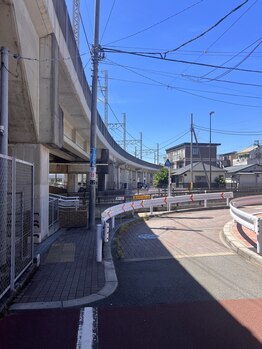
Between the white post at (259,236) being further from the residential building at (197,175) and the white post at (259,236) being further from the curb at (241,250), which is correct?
the residential building at (197,175)

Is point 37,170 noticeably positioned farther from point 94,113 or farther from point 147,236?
point 94,113

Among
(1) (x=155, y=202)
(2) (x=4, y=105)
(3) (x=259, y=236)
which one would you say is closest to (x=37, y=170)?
A: (2) (x=4, y=105)

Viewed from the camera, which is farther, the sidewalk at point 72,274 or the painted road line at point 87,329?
the sidewalk at point 72,274

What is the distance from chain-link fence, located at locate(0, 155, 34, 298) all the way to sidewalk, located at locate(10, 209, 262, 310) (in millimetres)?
351

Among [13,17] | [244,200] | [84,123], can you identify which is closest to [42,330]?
[13,17]

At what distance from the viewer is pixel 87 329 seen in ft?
16.6

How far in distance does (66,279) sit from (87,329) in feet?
8.56

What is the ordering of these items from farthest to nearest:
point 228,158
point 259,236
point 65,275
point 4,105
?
point 228,158 → point 259,236 → point 4,105 → point 65,275

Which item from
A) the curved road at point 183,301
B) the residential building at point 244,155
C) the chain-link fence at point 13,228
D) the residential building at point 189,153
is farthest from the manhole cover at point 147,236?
the residential building at point 189,153

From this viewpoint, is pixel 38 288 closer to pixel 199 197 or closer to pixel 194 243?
pixel 194 243

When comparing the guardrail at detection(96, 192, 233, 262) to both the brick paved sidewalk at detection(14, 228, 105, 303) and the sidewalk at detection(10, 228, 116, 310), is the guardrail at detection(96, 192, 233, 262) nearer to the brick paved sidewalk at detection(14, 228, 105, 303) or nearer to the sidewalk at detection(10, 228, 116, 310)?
the brick paved sidewalk at detection(14, 228, 105, 303)

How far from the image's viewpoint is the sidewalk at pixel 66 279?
628 cm

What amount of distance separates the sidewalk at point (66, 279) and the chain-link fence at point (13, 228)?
A: 35 centimetres

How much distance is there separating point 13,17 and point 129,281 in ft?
20.0
